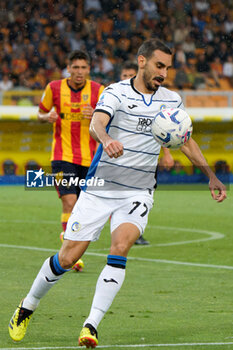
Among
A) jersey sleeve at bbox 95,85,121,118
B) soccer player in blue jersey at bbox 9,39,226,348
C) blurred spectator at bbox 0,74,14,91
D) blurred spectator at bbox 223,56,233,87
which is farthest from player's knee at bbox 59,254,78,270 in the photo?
blurred spectator at bbox 223,56,233,87

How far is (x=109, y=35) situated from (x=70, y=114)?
59.6ft

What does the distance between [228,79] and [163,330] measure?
67.5 ft

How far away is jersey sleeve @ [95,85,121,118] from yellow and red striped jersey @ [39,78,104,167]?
3.69 m

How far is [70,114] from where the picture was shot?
9.55 meters

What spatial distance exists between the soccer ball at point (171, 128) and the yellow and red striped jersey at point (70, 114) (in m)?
3.70

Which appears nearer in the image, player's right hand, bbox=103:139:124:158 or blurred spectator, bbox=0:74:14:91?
player's right hand, bbox=103:139:124:158

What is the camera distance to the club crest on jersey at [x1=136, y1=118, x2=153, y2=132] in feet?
18.9

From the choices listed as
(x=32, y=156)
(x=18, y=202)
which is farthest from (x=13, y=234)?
(x=32, y=156)

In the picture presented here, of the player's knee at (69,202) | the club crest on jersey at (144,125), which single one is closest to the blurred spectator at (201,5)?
the player's knee at (69,202)

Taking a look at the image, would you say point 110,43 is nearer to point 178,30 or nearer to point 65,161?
point 178,30

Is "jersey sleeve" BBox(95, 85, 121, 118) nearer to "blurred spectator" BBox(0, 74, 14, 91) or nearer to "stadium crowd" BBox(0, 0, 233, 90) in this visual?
"stadium crowd" BBox(0, 0, 233, 90)

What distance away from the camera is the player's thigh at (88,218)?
5.57 metres

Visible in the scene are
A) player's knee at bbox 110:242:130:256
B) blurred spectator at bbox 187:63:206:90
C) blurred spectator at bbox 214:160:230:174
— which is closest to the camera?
player's knee at bbox 110:242:130:256

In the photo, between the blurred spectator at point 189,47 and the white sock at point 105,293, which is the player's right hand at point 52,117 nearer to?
the white sock at point 105,293
